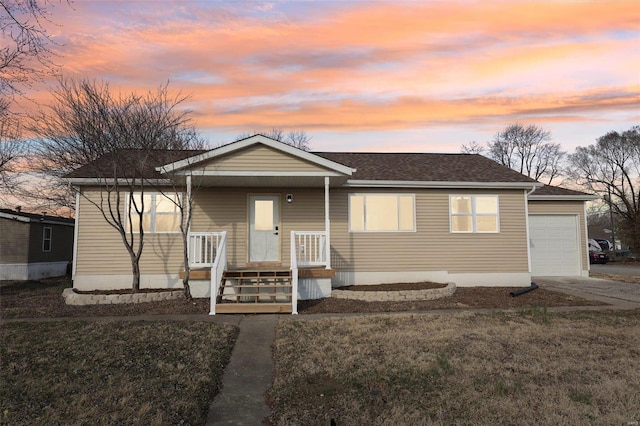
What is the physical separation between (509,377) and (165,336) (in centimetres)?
512

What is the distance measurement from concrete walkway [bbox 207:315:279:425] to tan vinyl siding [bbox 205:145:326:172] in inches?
175

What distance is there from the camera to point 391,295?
31.7 feet

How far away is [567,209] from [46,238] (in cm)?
2299

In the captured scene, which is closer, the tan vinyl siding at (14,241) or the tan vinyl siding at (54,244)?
the tan vinyl siding at (14,241)

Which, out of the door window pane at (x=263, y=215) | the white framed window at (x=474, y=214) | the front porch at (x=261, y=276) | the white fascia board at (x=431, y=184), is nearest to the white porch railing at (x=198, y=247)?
the front porch at (x=261, y=276)

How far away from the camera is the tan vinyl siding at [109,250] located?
1092 centimetres

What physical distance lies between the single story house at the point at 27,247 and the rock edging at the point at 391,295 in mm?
14821

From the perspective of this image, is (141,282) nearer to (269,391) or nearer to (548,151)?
(269,391)

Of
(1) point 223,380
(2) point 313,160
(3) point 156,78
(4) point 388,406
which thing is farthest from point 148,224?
(4) point 388,406

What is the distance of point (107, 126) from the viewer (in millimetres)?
10734

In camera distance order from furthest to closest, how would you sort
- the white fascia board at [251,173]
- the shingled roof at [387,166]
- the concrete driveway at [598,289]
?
1. the shingled roof at [387,166]
2. the white fascia board at [251,173]
3. the concrete driveway at [598,289]

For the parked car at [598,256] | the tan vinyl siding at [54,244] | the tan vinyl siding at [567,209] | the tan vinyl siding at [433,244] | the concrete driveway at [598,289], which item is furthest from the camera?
the parked car at [598,256]

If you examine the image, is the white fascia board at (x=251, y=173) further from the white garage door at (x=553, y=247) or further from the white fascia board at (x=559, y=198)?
the white garage door at (x=553, y=247)

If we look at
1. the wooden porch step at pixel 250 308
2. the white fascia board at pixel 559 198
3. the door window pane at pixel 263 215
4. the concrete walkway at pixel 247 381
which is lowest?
the concrete walkway at pixel 247 381
